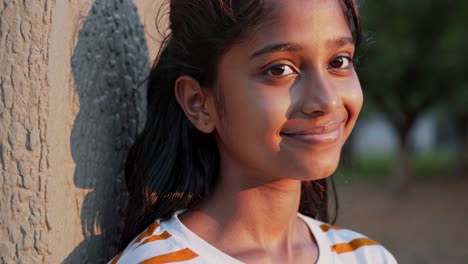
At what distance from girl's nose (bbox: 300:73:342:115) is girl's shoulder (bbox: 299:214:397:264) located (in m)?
0.46

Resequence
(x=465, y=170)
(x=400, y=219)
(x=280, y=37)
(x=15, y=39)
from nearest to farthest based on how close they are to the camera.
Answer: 1. (x=15, y=39)
2. (x=280, y=37)
3. (x=400, y=219)
4. (x=465, y=170)

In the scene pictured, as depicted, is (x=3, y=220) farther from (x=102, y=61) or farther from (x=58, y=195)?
(x=102, y=61)

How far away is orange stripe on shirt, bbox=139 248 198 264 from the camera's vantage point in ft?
5.18

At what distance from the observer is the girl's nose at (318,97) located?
5.18 feet

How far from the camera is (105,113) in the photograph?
1.77m

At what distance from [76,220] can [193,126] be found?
1.30ft

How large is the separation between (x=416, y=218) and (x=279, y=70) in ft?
36.0

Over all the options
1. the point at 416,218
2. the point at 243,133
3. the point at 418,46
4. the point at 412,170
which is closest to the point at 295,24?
the point at 243,133

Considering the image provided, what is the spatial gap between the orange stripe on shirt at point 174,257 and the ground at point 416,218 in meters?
7.50

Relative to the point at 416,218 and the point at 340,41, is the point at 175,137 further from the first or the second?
the point at 416,218

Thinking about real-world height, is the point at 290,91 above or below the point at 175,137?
above

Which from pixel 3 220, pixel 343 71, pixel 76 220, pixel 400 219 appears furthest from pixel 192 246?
pixel 400 219

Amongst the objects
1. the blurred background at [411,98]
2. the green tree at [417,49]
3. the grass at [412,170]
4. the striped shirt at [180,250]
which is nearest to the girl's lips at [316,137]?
the striped shirt at [180,250]

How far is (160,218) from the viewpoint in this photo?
1.77 meters
